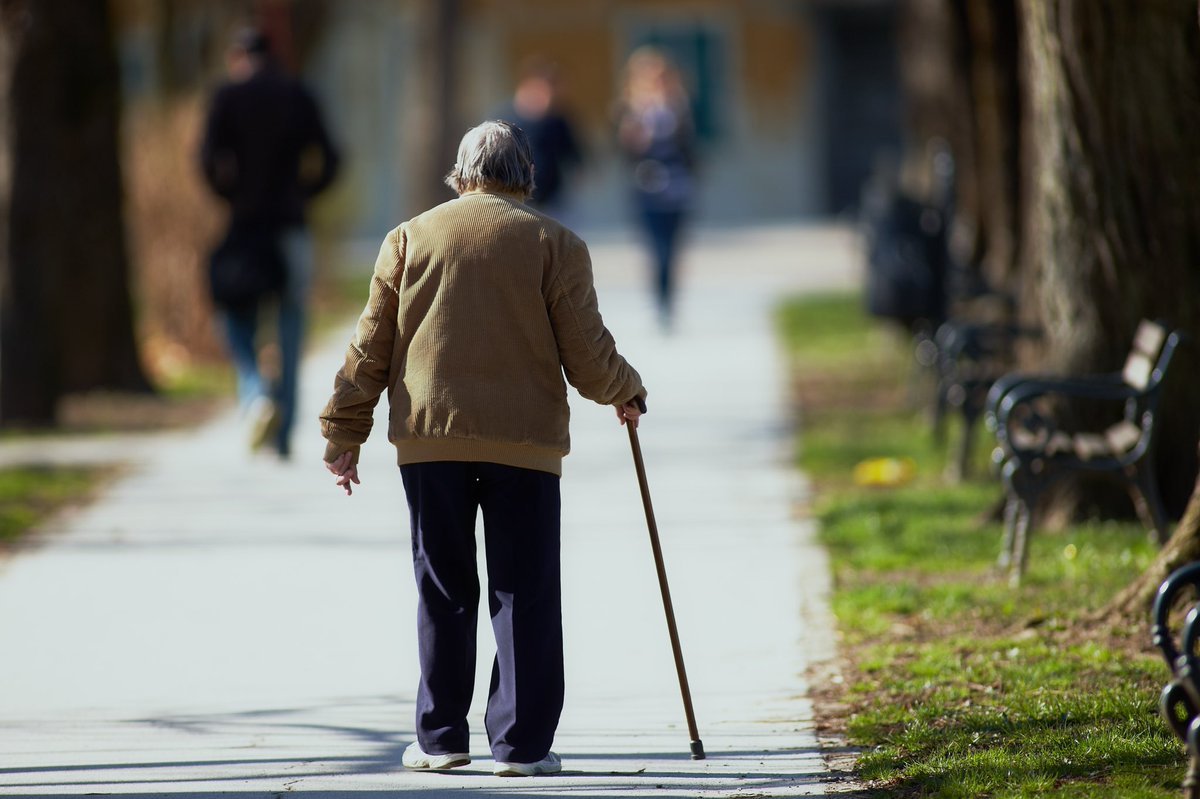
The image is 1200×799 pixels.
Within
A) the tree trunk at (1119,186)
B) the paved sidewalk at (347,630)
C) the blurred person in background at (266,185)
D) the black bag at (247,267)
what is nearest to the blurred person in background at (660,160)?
the paved sidewalk at (347,630)

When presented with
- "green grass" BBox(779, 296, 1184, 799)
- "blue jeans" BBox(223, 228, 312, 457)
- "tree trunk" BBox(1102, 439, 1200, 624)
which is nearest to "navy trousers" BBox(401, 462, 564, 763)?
"green grass" BBox(779, 296, 1184, 799)

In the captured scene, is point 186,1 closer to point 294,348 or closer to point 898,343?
point 898,343

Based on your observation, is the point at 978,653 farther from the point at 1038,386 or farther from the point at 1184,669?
the point at 1184,669

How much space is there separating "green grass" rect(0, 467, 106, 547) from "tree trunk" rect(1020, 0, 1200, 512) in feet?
15.5

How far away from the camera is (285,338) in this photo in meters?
10.4

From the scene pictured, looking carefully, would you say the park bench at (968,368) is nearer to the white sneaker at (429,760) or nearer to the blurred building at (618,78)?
the white sneaker at (429,760)

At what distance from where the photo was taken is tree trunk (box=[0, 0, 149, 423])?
1186 centimetres

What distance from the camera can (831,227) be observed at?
29.8 meters

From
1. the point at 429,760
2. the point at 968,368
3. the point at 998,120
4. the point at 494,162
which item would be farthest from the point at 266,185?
the point at 429,760

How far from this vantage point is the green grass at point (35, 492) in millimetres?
9195

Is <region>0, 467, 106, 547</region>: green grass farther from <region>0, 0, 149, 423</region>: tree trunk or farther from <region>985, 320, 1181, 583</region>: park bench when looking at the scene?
<region>985, 320, 1181, 583</region>: park bench

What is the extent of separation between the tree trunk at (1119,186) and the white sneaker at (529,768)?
3859 millimetres

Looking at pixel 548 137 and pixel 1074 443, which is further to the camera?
pixel 548 137

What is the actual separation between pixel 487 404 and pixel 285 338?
5.49m
